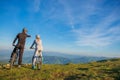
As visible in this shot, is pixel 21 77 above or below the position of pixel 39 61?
below

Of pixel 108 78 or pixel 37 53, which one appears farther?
pixel 37 53

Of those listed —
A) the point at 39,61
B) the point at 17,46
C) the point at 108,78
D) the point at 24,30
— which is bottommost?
the point at 108,78

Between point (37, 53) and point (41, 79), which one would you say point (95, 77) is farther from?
point (37, 53)

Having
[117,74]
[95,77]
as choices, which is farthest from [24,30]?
[117,74]

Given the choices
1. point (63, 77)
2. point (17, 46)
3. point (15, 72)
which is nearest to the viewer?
point (63, 77)

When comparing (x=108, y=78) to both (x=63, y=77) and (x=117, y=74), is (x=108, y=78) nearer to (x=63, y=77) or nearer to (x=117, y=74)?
(x=117, y=74)

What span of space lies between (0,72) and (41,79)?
541 cm

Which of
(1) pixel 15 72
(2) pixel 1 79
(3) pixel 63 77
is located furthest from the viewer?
(1) pixel 15 72

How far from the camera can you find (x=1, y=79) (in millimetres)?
16984

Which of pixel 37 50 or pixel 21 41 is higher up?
pixel 21 41

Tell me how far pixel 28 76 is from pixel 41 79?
1.38 metres

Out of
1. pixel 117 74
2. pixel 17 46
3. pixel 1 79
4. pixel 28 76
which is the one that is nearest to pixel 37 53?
pixel 17 46

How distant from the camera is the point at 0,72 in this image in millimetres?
19922

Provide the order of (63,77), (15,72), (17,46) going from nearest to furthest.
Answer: (63,77) → (15,72) → (17,46)
